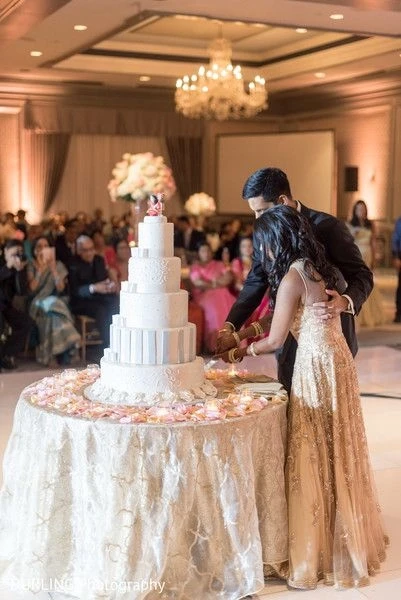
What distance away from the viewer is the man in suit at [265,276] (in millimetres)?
4004

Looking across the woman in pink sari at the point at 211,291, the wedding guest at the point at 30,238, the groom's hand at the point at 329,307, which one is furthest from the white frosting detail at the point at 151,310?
the wedding guest at the point at 30,238

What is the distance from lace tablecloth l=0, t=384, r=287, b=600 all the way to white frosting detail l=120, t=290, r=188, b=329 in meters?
0.49

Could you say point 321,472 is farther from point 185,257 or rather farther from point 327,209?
point 327,209

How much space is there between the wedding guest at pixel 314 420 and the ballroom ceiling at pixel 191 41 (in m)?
4.86

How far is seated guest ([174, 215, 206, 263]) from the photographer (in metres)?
12.8

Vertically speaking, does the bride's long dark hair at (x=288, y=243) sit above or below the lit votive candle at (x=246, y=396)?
above

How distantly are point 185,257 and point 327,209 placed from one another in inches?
276

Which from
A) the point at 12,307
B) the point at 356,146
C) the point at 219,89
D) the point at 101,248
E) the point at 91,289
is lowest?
the point at 12,307

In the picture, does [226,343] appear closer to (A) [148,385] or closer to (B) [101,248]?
(A) [148,385]

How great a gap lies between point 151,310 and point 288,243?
2.11 ft

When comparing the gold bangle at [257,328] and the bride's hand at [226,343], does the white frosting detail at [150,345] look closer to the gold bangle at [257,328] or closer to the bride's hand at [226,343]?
the bride's hand at [226,343]

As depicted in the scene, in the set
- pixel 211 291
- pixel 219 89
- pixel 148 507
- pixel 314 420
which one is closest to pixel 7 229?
pixel 211 291

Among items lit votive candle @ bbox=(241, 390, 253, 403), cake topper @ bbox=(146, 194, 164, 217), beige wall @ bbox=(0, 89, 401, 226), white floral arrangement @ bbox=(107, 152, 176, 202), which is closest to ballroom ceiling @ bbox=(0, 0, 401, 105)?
beige wall @ bbox=(0, 89, 401, 226)

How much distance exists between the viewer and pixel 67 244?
34.0ft
